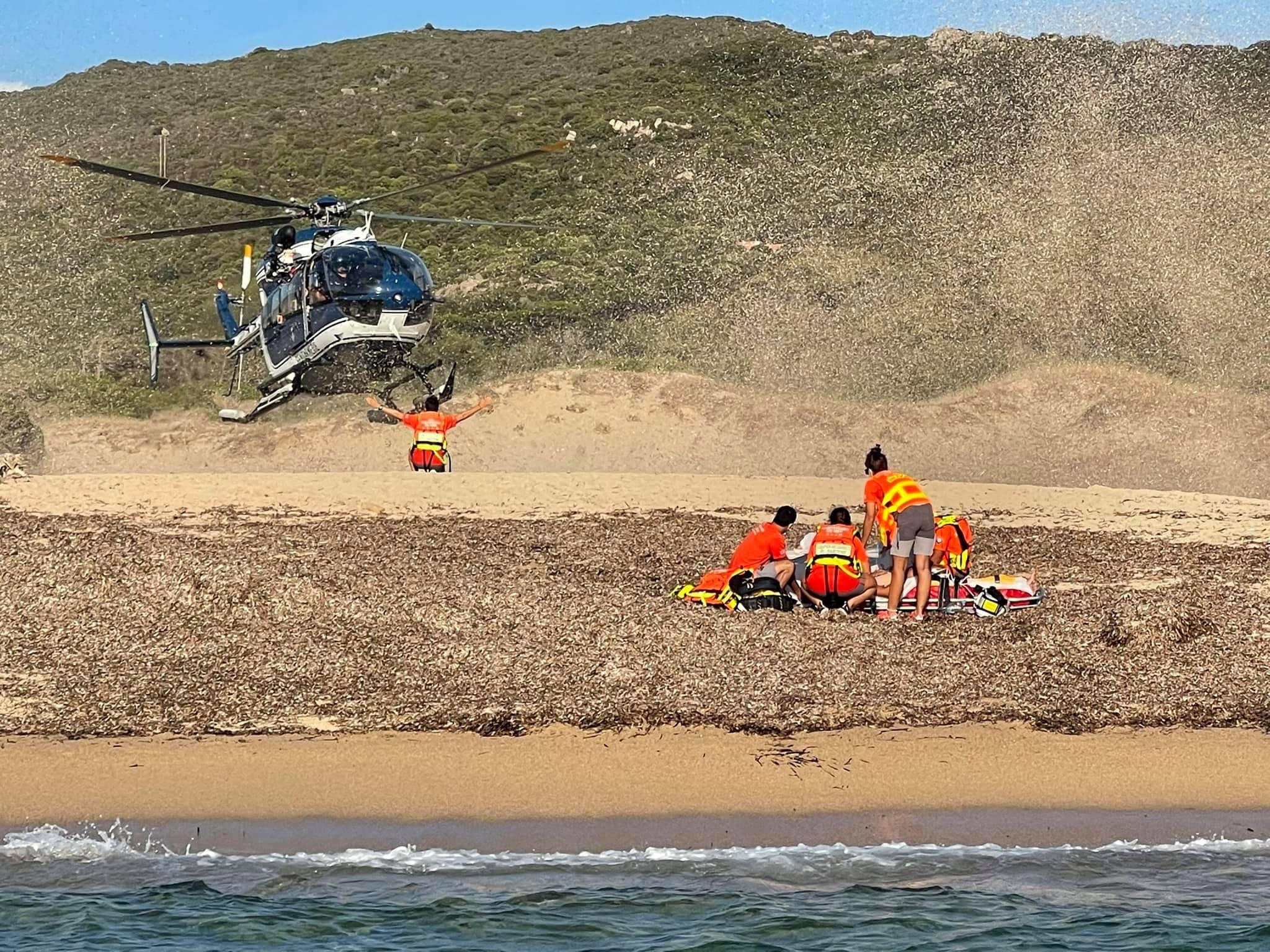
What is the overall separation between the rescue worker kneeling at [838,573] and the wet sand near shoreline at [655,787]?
2.56m

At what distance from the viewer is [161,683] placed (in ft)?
45.0

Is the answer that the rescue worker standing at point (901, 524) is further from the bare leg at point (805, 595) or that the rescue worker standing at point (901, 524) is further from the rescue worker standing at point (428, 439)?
the rescue worker standing at point (428, 439)

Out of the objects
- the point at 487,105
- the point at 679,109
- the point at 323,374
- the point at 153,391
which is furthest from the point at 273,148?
the point at 323,374

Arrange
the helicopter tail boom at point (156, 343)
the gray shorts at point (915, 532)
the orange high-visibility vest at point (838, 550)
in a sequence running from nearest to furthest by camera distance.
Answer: the gray shorts at point (915, 532), the orange high-visibility vest at point (838, 550), the helicopter tail boom at point (156, 343)

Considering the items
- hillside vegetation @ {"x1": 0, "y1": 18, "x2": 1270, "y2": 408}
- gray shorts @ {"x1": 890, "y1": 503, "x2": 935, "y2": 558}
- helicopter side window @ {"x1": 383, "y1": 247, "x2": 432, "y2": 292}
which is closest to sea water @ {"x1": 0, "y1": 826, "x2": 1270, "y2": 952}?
gray shorts @ {"x1": 890, "y1": 503, "x2": 935, "y2": 558}

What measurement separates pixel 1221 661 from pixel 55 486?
1437 centimetres

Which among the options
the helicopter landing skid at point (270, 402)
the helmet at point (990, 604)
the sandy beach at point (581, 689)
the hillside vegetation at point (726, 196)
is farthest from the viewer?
the hillside vegetation at point (726, 196)

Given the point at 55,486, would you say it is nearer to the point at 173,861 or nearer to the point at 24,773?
the point at 24,773

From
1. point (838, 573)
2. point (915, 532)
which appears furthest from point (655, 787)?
point (915, 532)

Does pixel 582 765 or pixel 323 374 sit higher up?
pixel 323 374

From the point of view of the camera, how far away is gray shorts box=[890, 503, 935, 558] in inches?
571

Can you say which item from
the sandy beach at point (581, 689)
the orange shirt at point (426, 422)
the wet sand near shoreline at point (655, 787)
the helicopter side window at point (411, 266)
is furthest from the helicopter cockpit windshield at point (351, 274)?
the wet sand near shoreline at point (655, 787)

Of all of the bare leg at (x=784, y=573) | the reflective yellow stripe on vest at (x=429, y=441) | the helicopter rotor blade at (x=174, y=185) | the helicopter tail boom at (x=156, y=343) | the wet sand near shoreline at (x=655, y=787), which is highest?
the helicopter rotor blade at (x=174, y=185)

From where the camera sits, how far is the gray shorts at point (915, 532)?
47.6 ft
